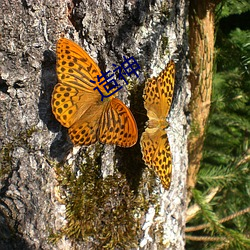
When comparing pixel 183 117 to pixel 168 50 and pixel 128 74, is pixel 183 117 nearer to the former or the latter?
pixel 168 50

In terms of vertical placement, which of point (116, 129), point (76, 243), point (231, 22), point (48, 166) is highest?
point (231, 22)

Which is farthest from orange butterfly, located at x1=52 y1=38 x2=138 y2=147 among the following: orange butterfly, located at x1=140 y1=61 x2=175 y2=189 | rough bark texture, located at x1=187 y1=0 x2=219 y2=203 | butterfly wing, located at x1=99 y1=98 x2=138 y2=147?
rough bark texture, located at x1=187 y1=0 x2=219 y2=203

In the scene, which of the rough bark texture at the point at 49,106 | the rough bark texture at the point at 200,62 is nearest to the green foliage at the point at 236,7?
the rough bark texture at the point at 200,62

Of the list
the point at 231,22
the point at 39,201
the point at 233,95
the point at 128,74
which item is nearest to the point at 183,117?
the point at 128,74

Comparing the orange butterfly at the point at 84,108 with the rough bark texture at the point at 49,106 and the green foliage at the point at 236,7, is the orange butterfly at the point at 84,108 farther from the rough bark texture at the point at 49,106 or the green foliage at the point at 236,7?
the green foliage at the point at 236,7

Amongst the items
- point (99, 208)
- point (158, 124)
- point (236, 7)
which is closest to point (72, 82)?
point (158, 124)

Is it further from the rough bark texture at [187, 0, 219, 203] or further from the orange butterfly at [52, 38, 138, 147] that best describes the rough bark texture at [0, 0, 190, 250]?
the rough bark texture at [187, 0, 219, 203]

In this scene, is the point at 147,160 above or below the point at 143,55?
below
